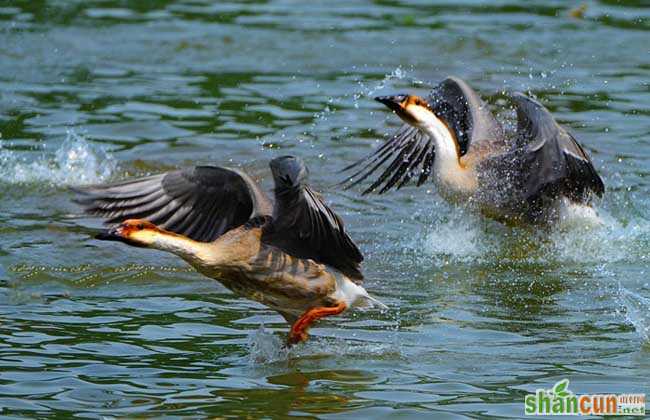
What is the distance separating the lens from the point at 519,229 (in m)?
10.0

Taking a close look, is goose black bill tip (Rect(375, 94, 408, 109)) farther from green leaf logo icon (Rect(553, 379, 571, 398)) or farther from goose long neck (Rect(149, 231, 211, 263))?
green leaf logo icon (Rect(553, 379, 571, 398))

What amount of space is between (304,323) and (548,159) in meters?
3.08

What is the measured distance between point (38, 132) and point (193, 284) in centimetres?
463

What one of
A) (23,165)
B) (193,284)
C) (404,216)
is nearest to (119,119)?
(23,165)

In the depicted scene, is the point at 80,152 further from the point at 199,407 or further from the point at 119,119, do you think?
the point at 199,407

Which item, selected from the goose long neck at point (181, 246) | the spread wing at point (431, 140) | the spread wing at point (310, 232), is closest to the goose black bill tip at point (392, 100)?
the spread wing at point (431, 140)

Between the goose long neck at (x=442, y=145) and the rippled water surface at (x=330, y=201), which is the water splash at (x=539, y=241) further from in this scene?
the goose long neck at (x=442, y=145)

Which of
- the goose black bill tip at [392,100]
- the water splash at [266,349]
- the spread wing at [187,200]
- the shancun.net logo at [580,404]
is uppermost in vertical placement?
the goose black bill tip at [392,100]

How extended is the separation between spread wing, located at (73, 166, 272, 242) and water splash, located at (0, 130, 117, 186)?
3.78m

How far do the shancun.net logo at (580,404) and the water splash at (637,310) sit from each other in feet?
3.22

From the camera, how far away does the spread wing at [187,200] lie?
730 centimetres

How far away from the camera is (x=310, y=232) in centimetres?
734

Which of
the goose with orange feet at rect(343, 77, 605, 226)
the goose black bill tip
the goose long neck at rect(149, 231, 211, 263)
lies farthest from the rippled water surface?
the goose black bill tip

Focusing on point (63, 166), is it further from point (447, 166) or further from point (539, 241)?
point (539, 241)
